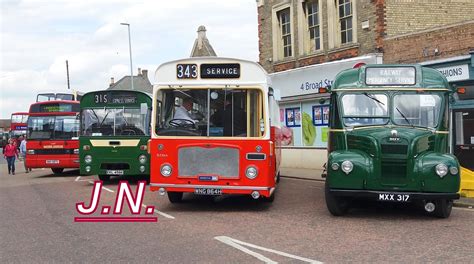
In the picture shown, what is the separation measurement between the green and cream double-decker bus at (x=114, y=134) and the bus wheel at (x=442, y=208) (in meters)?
8.82

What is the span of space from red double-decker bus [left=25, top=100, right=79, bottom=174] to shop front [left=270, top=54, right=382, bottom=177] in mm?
8732

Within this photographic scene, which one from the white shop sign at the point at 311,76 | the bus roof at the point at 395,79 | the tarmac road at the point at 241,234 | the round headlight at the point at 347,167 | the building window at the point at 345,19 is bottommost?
the tarmac road at the point at 241,234

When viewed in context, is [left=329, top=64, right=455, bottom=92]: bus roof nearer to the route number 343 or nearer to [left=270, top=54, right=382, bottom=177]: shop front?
the route number 343

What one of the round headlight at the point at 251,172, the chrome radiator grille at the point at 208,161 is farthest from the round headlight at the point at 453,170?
the chrome radiator grille at the point at 208,161

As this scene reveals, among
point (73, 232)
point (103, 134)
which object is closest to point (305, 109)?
point (103, 134)

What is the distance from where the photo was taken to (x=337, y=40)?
20984mm

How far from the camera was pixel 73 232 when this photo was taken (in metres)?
8.51

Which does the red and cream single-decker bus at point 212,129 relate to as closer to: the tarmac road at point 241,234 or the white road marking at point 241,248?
the tarmac road at point 241,234

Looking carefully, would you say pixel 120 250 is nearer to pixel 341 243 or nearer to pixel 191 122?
pixel 341 243

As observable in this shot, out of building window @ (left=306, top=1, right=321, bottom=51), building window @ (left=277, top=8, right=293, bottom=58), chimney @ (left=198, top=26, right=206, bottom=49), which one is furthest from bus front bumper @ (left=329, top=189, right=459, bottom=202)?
chimney @ (left=198, top=26, right=206, bottom=49)

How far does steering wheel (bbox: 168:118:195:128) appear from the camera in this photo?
10.5m

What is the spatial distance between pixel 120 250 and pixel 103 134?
30.8 feet

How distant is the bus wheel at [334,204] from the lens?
9.54 metres

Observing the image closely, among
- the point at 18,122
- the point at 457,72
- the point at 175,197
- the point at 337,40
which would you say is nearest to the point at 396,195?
the point at 175,197
